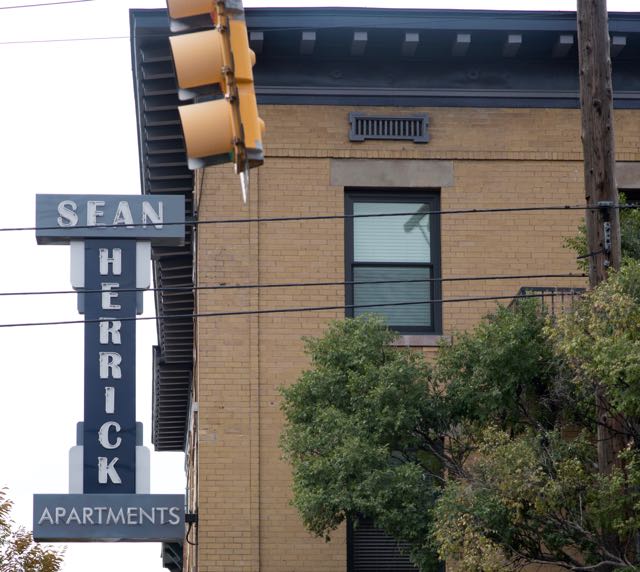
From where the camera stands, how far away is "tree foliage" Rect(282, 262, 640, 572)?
1422 centimetres

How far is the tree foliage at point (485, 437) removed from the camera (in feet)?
46.6

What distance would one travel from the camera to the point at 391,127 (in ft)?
69.1

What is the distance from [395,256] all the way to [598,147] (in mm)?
5895

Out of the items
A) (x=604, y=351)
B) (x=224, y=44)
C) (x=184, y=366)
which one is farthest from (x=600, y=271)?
(x=184, y=366)

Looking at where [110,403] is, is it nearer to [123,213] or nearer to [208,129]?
[123,213]

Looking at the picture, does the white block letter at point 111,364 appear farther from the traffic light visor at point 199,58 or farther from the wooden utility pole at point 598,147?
the traffic light visor at point 199,58

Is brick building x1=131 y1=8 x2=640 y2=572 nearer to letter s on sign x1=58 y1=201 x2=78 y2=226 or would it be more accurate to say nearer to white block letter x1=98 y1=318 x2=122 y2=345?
white block letter x1=98 y1=318 x2=122 y2=345

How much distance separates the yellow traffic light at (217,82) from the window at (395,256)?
12.1 metres

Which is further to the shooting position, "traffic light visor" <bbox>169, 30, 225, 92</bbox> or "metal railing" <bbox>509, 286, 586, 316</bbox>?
"metal railing" <bbox>509, 286, 586, 316</bbox>

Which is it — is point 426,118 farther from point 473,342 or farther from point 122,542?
point 122,542

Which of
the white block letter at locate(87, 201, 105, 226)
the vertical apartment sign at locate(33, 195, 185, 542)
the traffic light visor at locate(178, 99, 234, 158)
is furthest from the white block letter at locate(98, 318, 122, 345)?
the traffic light visor at locate(178, 99, 234, 158)

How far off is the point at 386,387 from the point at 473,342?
112cm

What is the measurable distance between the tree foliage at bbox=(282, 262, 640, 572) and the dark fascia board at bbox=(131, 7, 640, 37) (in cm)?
535

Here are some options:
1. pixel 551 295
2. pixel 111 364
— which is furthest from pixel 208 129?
pixel 111 364
